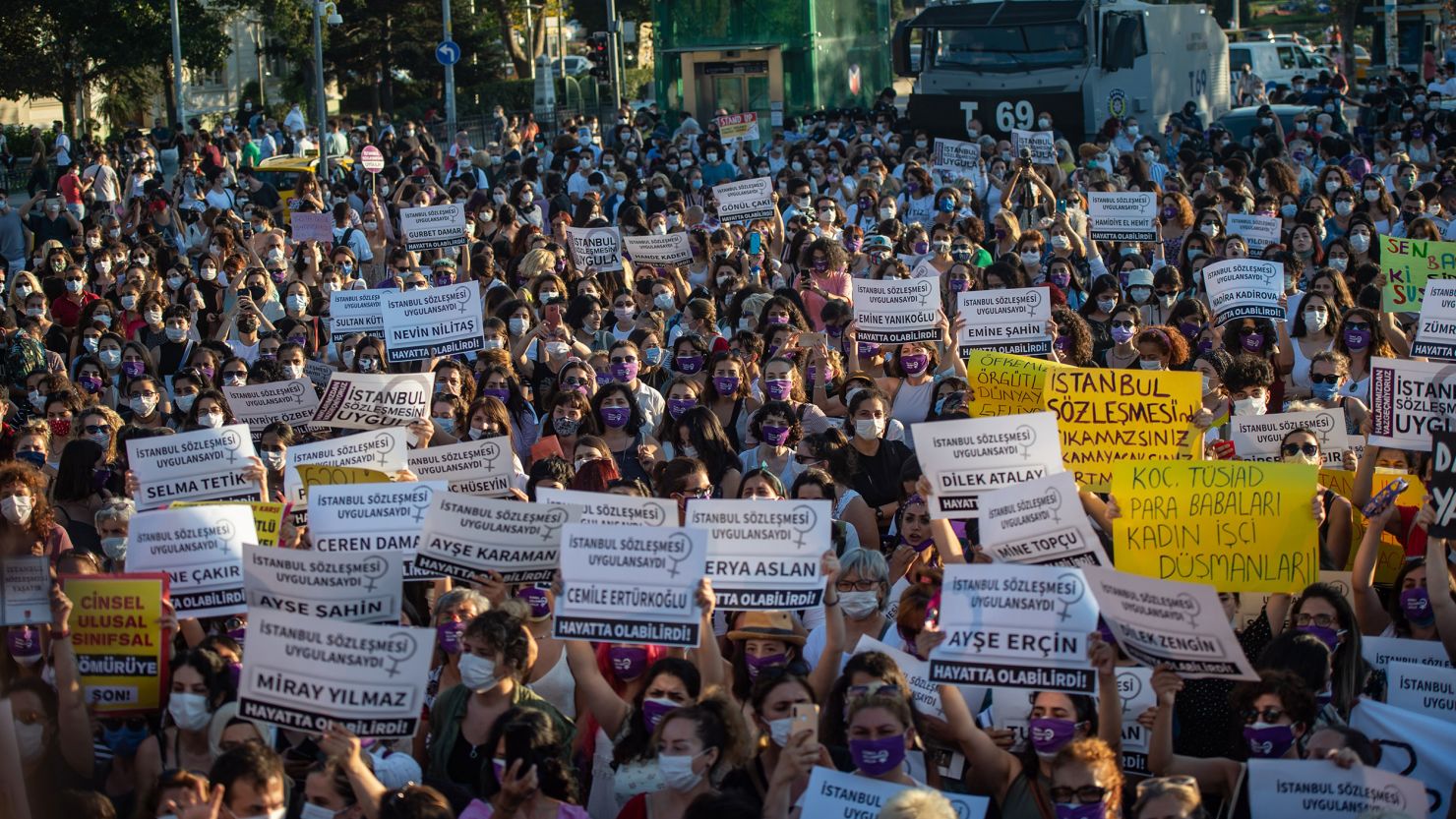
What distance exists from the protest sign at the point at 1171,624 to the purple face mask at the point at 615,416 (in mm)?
4264

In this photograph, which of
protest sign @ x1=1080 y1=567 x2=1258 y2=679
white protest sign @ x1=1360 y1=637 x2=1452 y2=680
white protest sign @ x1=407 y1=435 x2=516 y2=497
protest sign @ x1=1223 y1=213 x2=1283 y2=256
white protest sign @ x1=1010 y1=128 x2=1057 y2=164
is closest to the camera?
protest sign @ x1=1080 y1=567 x2=1258 y2=679

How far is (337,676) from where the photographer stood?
19.8 feet

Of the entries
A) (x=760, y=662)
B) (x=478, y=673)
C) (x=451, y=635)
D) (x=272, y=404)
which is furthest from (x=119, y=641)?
(x=272, y=404)

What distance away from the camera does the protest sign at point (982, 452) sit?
7.71 m

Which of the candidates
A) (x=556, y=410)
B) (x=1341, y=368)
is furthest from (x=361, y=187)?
(x=1341, y=368)

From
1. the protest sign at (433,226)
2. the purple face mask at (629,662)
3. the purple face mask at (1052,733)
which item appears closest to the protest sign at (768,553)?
the purple face mask at (629,662)

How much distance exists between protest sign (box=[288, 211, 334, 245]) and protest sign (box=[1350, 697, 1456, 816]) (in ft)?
44.3

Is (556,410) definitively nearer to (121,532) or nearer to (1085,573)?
(121,532)

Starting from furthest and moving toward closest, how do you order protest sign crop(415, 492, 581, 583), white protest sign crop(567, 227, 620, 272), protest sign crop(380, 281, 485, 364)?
white protest sign crop(567, 227, 620, 272)
protest sign crop(380, 281, 485, 364)
protest sign crop(415, 492, 581, 583)

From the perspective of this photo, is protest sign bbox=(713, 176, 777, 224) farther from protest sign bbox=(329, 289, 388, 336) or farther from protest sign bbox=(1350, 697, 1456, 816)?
protest sign bbox=(1350, 697, 1456, 816)

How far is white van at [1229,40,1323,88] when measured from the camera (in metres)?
43.3

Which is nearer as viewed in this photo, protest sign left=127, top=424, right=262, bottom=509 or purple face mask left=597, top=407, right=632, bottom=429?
protest sign left=127, top=424, right=262, bottom=509

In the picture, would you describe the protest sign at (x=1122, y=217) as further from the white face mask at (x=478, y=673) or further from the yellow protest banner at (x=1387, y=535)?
the white face mask at (x=478, y=673)

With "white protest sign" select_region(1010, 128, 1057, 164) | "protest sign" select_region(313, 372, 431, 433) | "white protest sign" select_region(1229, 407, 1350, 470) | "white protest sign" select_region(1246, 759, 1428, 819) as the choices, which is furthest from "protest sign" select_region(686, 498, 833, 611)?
"white protest sign" select_region(1010, 128, 1057, 164)
